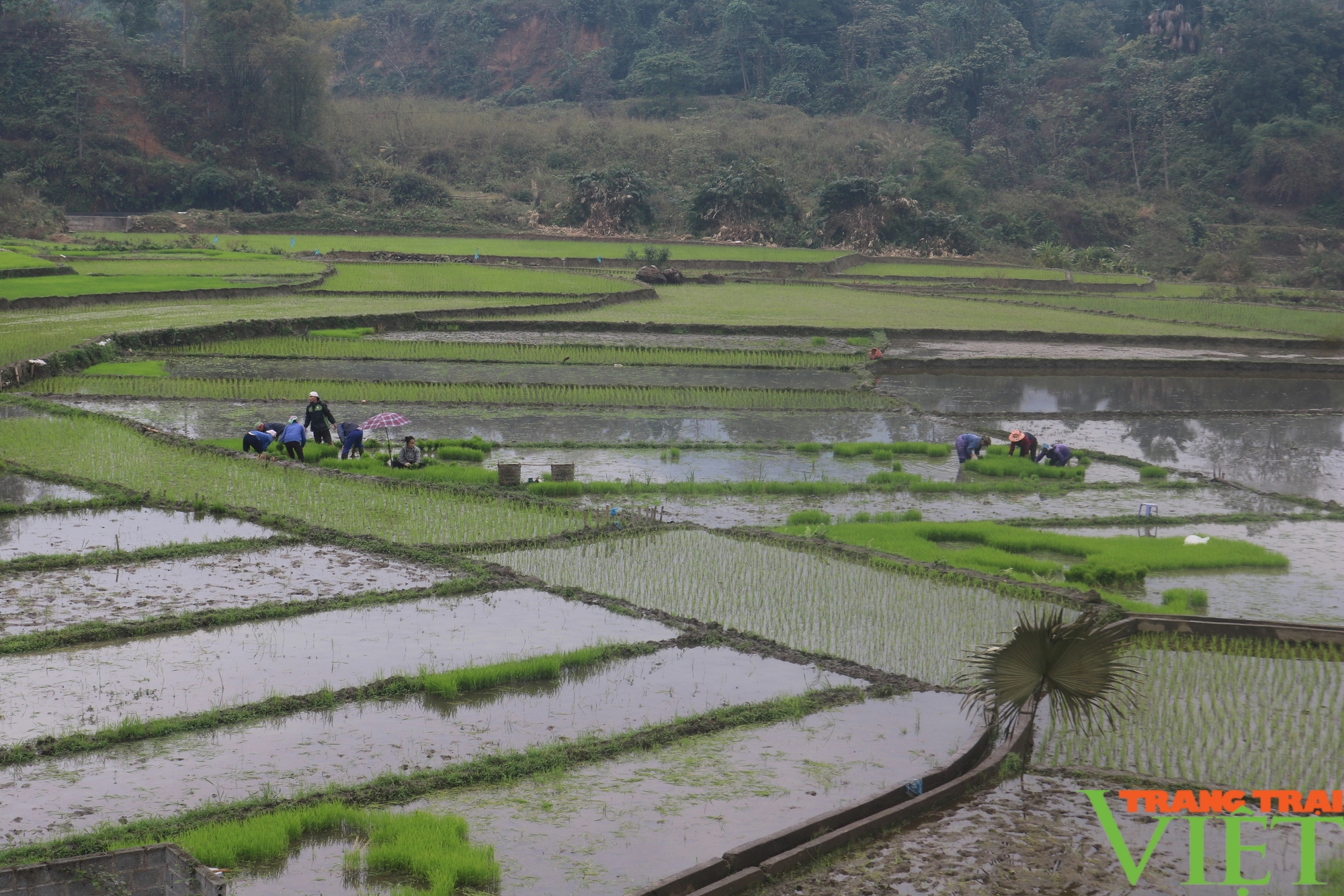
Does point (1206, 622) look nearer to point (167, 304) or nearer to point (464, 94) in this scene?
point (167, 304)

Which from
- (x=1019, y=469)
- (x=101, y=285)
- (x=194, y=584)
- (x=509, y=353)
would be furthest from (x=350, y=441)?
(x=101, y=285)

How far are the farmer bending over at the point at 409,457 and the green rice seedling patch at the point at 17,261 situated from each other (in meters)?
17.3

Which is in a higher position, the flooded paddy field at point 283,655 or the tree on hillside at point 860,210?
the tree on hillside at point 860,210

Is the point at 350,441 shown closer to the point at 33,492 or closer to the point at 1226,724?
the point at 33,492

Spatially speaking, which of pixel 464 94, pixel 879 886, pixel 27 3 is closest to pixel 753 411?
pixel 879 886

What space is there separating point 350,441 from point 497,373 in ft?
20.2

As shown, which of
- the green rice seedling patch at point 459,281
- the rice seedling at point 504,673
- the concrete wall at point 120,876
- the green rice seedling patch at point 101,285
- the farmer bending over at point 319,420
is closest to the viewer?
the concrete wall at point 120,876

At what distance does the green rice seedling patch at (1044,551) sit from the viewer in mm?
10328

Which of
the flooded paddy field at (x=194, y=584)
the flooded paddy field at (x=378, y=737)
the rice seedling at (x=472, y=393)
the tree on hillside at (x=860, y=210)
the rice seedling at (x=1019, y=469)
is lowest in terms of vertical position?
the flooded paddy field at (x=378, y=737)

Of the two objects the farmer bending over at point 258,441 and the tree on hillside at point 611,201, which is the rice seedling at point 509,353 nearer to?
the farmer bending over at point 258,441

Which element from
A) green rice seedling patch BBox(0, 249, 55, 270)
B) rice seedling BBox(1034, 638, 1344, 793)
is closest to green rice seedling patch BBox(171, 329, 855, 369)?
green rice seedling patch BBox(0, 249, 55, 270)

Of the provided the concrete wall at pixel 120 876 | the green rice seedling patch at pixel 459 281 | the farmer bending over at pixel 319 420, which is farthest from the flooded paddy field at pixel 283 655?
the green rice seedling patch at pixel 459 281

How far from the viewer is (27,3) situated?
49.1 metres

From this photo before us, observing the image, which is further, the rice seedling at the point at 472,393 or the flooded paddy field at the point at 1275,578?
the rice seedling at the point at 472,393
